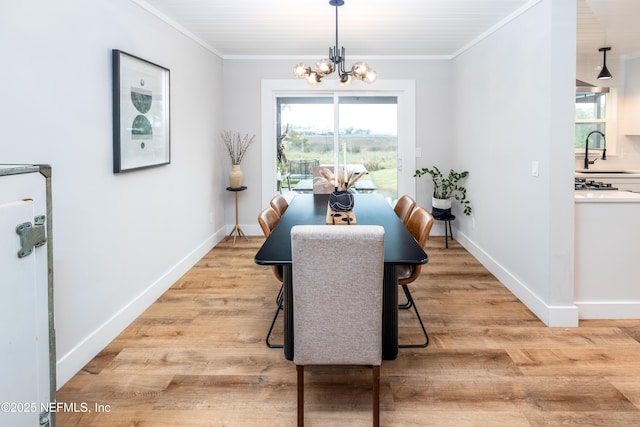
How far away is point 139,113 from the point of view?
3.37m

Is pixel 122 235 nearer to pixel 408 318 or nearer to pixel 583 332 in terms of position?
pixel 408 318

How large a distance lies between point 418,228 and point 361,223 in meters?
0.40

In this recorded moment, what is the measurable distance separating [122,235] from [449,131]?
4437 millimetres

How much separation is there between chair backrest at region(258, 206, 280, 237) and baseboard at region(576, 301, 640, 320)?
2263 mm

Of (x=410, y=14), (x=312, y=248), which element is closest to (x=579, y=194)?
(x=410, y=14)

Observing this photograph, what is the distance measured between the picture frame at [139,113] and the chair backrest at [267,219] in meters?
1.00

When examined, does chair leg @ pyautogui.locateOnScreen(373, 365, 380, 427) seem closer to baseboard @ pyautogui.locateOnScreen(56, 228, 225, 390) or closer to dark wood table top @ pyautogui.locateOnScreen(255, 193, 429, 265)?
dark wood table top @ pyautogui.locateOnScreen(255, 193, 429, 265)

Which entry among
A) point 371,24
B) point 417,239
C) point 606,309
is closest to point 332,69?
point 371,24

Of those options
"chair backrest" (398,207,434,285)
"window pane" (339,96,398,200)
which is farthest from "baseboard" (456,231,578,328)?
"window pane" (339,96,398,200)

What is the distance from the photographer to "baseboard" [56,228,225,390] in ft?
8.13

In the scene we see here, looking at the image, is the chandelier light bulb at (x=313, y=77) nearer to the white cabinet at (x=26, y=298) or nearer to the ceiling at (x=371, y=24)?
the ceiling at (x=371, y=24)

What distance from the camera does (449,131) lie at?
20.1 ft

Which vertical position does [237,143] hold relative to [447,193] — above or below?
above

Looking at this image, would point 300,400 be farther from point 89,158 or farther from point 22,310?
point 89,158
